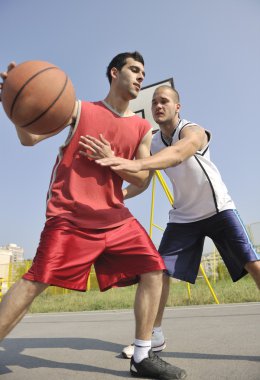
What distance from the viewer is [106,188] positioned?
112 inches

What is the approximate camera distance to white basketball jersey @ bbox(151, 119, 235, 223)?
3418 mm

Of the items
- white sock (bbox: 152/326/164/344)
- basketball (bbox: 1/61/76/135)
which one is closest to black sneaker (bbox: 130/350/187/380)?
white sock (bbox: 152/326/164/344)

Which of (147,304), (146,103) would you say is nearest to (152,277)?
(147,304)

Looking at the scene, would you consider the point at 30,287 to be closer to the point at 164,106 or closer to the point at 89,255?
the point at 89,255

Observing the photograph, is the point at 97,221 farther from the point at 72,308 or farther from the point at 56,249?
the point at 72,308

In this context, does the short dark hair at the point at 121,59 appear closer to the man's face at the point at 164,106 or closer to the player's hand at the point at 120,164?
the man's face at the point at 164,106

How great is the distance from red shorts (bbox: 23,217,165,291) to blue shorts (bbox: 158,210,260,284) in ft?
2.37

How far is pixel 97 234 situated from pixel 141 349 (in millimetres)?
838

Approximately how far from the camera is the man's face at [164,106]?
11.5 feet

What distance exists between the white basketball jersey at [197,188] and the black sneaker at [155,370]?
1.32m

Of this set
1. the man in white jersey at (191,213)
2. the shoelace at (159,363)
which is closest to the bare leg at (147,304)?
the shoelace at (159,363)

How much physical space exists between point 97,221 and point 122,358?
126 cm

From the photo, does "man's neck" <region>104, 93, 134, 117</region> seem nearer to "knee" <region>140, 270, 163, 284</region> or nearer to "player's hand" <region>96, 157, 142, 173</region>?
"player's hand" <region>96, 157, 142, 173</region>

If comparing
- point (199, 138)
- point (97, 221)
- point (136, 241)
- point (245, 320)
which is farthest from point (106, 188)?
point (245, 320)
